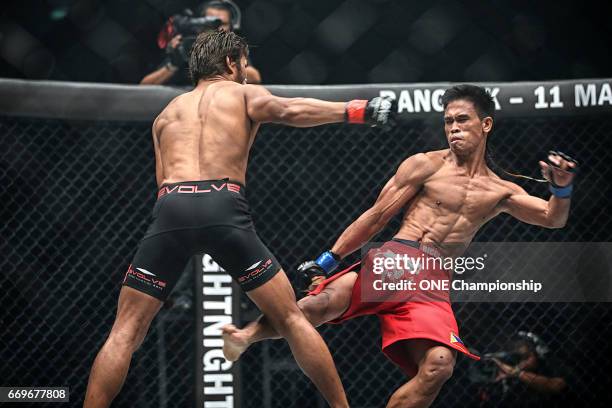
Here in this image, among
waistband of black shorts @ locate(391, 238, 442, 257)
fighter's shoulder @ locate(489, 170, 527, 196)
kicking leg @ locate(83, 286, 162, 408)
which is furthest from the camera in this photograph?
fighter's shoulder @ locate(489, 170, 527, 196)

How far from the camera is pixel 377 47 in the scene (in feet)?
15.1

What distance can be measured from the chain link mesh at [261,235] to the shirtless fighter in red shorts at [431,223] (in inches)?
27.0

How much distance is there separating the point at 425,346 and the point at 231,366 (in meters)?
0.97

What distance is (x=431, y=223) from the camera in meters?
3.37

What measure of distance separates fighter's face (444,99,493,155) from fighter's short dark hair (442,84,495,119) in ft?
0.06

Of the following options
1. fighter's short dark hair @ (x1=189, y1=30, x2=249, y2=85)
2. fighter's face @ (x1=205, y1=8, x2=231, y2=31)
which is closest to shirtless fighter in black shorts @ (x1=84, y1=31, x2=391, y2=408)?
fighter's short dark hair @ (x1=189, y1=30, x2=249, y2=85)

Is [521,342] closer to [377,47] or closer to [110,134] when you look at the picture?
[377,47]

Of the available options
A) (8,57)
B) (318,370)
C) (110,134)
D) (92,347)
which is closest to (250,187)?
(110,134)

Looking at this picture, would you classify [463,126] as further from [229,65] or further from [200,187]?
[200,187]

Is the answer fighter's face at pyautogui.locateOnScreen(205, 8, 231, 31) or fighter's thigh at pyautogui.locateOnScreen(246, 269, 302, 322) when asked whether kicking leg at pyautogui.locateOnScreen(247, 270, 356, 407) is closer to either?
fighter's thigh at pyautogui.locateOnScreen(246, 269, 302, 322)

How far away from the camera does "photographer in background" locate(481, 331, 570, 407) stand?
416 centimetres

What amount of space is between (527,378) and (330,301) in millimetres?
1378

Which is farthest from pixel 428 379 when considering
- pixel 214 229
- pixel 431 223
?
pixel 214 229

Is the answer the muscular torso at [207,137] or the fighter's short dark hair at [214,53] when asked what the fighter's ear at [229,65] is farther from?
the muscular torso at [207,137]
